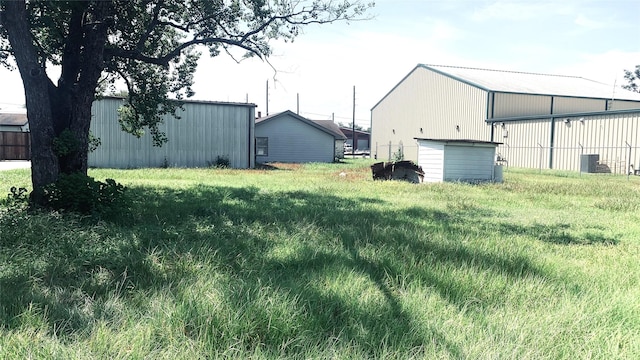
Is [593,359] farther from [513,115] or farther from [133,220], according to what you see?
[513,115]

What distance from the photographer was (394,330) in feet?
9.48

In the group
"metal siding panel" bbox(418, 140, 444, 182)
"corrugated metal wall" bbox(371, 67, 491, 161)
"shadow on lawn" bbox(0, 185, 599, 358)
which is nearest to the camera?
"shadow on lawn" bbox(0, 185, 599, 358)

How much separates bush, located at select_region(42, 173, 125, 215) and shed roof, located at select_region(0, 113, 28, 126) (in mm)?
36168

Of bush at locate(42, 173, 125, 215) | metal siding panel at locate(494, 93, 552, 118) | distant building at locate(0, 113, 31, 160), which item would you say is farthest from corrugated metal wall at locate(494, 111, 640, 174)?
distant building at locate(0, 113, 31, 160)

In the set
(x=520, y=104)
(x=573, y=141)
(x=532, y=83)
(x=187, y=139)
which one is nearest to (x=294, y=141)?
(x=187, y=139)

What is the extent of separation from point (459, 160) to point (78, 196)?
12.7 meters

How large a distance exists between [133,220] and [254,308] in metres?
4.26

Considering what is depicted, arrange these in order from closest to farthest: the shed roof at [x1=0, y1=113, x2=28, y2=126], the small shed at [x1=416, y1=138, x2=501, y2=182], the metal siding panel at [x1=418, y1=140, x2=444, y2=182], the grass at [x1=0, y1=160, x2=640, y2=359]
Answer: the grass at [x1=0, y1=160, x2=640, y2=359] < the small shed at [x1=416, y1=138, x2=501, y2=182] < the metal siding panel at [x1=418, y1=140, x2=444, y2=182] < the shed roof at [x1=0, y1=113, x2=28, y2=126]

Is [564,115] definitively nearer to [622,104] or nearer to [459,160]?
[459,160]

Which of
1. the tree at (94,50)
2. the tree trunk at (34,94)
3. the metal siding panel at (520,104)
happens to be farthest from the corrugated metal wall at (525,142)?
the tree trunk at (34,94)

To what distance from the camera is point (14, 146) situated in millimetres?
30219

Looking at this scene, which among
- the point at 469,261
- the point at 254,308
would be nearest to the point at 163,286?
the point at 254,308

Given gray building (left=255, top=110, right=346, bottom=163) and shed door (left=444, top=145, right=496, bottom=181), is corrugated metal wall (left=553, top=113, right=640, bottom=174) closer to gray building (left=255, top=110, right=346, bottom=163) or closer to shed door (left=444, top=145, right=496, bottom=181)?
shed door (left=444, top=145, right=496, bottom=181)

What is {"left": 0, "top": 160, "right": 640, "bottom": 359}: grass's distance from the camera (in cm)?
267
